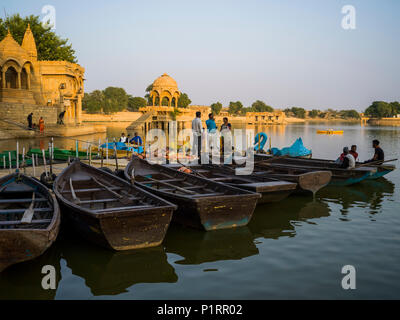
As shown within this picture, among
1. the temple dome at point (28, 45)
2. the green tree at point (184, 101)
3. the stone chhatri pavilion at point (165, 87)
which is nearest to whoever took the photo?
the temple dome at point (28, 45)

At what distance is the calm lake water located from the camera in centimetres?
538

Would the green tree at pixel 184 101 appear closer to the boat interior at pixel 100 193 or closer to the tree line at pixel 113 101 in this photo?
the tree line at pixel 113 101

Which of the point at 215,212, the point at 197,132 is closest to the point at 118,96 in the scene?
the point at 197,132

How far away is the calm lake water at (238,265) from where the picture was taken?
212 inches

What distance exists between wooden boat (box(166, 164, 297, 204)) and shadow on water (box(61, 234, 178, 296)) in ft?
10.4

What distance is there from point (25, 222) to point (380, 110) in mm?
132902

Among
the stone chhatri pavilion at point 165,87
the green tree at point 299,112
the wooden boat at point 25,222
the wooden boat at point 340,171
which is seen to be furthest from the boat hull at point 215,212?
the green tree at point 299,112

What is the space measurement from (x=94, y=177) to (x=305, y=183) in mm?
5811

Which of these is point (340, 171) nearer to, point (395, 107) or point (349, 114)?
point (395, 107)

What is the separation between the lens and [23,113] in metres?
33.5

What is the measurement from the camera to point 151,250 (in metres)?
6.77

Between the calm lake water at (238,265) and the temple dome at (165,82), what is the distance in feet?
140

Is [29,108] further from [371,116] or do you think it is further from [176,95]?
[371,116]
